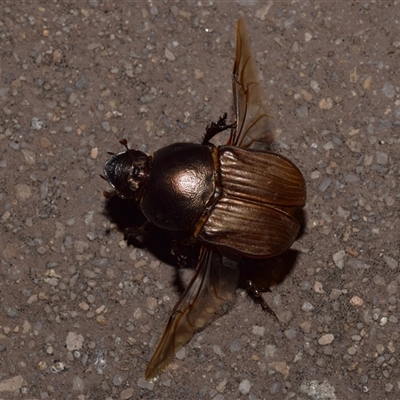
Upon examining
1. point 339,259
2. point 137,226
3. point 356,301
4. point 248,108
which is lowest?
point 137,226

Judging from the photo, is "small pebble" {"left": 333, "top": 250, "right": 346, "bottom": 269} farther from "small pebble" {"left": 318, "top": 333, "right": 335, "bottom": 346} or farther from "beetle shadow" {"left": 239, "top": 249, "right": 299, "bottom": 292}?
"small pebble" {"left": 318, "top": 333, "right": 335, "bottom": 346}

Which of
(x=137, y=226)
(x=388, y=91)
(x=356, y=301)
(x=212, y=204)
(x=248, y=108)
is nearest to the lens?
(x=212, y=204)

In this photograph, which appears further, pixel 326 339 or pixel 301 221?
pixel 301 221

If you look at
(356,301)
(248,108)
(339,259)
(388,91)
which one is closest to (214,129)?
(248,108)

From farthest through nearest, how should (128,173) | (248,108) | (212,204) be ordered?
(248,108), (128,173), (212,204)

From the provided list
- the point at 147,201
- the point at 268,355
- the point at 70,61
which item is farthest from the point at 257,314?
the point at 70,61

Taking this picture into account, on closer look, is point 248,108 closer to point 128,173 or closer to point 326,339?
point 128,173
